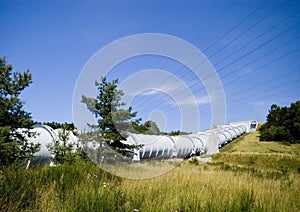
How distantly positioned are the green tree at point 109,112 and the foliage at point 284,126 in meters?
44.3

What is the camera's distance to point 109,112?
46.5 feet

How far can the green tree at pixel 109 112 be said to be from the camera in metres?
13.9

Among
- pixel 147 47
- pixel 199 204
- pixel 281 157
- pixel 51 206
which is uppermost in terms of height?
pixel 147 47

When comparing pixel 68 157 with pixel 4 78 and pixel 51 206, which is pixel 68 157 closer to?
pixel 4 78

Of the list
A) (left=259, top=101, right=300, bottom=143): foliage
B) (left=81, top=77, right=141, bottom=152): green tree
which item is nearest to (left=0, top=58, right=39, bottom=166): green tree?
(left=81, top=77, right=141, bottom=152): green tree

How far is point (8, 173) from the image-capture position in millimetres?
5324

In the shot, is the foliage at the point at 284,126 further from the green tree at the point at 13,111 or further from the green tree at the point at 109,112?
the green tree at the point at 13,111

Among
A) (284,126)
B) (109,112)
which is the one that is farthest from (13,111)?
(284,126)

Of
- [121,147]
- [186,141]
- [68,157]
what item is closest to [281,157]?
[186,141]

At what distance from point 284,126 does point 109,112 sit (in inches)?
1975

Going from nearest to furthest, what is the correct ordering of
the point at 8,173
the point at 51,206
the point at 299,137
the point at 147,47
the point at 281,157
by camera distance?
1. the point at 51,206
2. the point at 8,173
3. the point at 147,47
4. the point at 281,157
5. the point at 299,137

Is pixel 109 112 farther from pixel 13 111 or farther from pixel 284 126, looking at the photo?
pixel 284 126

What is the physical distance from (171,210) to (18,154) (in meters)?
9.30

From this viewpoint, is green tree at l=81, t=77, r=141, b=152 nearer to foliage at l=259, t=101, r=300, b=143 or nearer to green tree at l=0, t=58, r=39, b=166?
green tree at l=0, t=58, r=39, b=166
